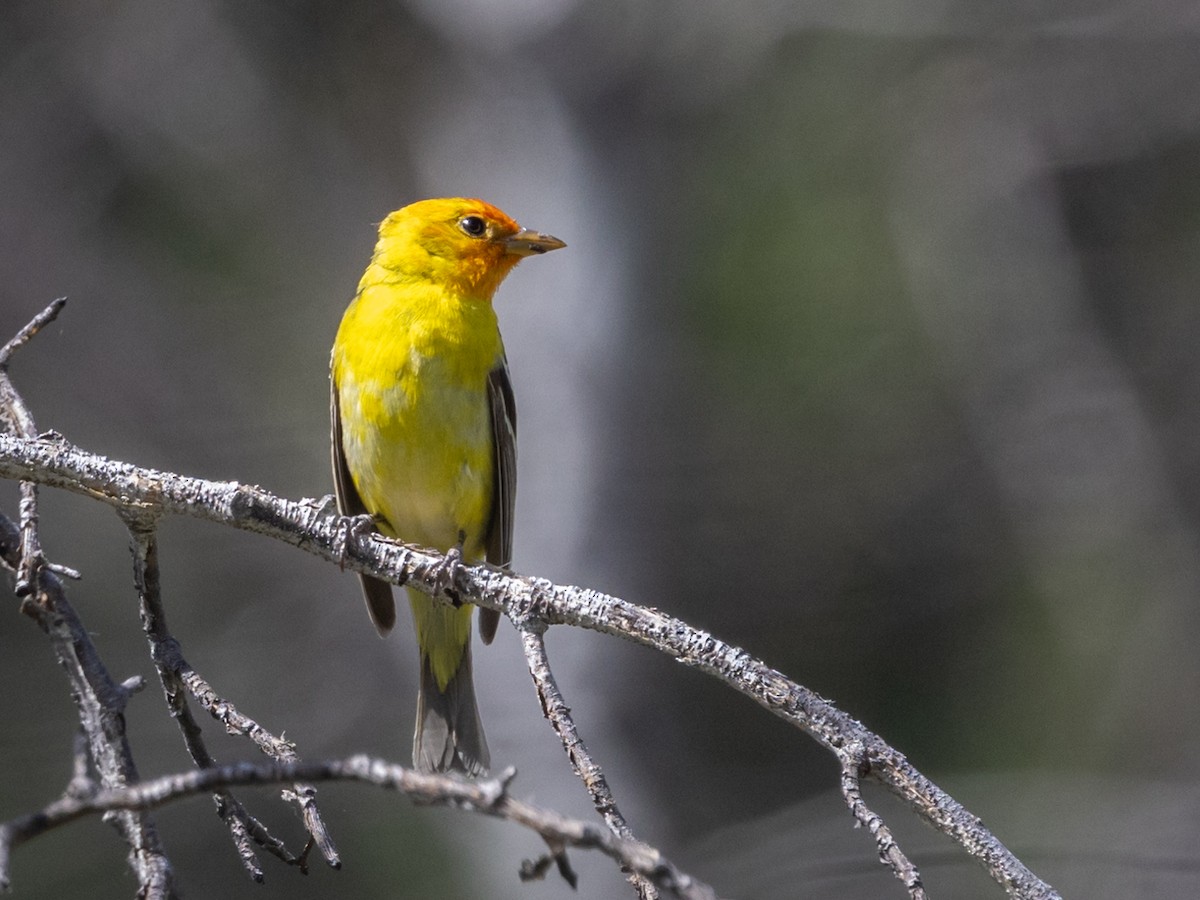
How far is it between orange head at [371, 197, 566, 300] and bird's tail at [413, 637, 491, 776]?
49.8 inches

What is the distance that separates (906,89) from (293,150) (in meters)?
4.84

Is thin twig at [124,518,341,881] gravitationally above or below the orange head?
below

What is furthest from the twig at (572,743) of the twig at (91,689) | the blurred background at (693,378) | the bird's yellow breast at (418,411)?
the blurred background at (693,378)

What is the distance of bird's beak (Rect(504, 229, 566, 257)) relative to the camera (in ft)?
17.1

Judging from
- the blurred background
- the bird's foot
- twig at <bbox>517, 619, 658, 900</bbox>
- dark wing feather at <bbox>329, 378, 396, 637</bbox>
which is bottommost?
twig at <bbox>517, 619, 658, 900</bbox>

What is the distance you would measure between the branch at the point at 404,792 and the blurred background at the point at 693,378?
6.03m

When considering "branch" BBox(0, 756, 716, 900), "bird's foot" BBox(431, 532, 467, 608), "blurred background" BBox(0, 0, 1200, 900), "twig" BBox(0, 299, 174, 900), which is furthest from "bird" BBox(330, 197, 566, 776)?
"blurred background" BBox(0, 0, 1200, 900)

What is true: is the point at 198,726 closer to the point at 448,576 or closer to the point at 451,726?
the point at 448,576

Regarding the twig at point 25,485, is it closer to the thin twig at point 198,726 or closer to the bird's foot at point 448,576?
the thin twig at point 198,726

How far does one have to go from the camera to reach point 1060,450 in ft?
32.3

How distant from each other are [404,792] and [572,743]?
515mm

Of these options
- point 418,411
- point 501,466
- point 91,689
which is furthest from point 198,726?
point 501,466

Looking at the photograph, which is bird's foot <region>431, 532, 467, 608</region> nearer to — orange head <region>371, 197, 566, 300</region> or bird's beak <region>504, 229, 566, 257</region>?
orange head <region>371, 197, 566, 300</region>

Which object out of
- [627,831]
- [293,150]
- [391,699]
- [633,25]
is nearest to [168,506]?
[627,831]
